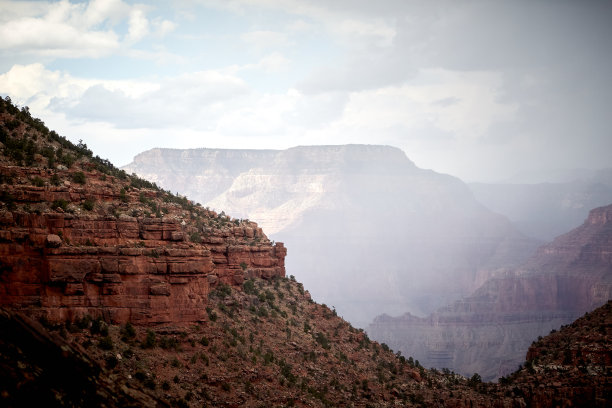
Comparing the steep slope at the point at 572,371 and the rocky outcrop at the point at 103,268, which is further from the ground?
the rocky outcrop at the point at 103,268

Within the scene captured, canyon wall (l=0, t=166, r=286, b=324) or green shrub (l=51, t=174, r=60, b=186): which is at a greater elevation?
green shrub (l=51, t=174, r=60, b=186)

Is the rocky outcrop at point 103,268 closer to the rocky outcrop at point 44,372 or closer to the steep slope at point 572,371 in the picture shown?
the rocky outcrop at point 44,372

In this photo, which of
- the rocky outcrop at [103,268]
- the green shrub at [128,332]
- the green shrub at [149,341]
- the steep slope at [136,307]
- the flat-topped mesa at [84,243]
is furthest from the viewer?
the green shrub at [149,341]

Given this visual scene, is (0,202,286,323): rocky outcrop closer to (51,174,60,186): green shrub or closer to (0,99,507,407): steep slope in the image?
(0,99,507,407): steep slope

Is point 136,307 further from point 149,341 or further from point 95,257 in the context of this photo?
→ point 95,257

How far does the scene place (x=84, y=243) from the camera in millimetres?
46625

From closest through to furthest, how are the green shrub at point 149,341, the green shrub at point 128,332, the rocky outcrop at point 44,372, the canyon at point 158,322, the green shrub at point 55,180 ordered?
the rocky outcrop at point 44,372, the canyon at point 158,322, the green shrub at point 128,332, the green shrub at point 149,341, the green shrub at point 55,180

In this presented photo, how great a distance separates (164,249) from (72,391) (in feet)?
61.4

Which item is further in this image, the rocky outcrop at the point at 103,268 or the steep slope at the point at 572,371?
the steep slope at the point at 572,371

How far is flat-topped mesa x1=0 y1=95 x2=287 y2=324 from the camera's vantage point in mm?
44000

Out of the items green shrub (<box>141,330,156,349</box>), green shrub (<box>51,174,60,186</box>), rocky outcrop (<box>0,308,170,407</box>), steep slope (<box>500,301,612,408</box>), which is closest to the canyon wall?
green shrub (<box>51,174,60,186</box>)

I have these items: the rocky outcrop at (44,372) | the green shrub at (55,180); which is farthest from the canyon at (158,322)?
the green shrub at (55,180)

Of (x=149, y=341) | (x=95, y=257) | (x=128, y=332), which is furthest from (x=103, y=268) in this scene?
(x=149, y=341)

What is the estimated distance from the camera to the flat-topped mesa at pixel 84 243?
44.0 metres
